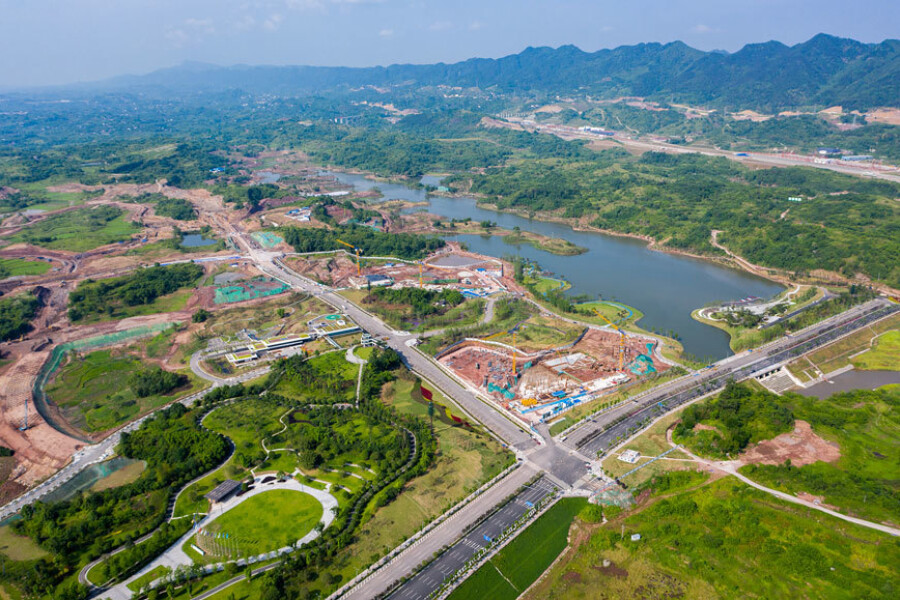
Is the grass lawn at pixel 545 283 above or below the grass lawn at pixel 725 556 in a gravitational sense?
below

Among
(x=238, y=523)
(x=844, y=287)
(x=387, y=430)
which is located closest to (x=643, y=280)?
(x=844, y=287)

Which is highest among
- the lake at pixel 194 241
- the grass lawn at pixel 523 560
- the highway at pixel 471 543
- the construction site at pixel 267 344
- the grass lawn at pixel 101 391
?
the highway at pixel 471 543

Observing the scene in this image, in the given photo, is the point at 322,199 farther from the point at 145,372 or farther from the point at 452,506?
the point at 452,506

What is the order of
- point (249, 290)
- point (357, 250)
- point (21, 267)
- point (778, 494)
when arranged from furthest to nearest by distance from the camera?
1. point (357, 250)
2. point (21, 267)
3. point (249, 290)
4. point (778, 494)

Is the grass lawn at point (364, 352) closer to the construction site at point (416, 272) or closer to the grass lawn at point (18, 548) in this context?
the construction site at point (416, 272)

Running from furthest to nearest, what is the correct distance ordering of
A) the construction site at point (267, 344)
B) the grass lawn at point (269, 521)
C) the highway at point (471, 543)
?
1. the construction site at point (267, 344)
2. the grass lawn at point (269, 521)
3. the highway at point (471, 543)

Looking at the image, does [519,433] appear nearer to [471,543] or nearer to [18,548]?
[471,543]

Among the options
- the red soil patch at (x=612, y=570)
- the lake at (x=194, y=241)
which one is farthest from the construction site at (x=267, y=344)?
the lake at (x=194, y=241)

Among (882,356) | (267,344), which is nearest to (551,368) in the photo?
(267,344)
